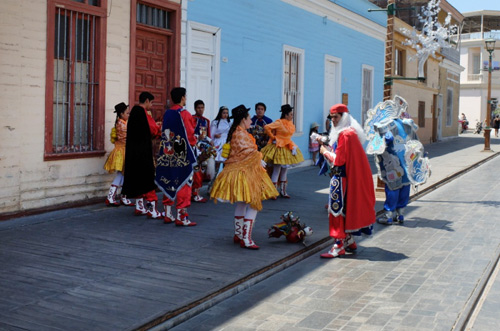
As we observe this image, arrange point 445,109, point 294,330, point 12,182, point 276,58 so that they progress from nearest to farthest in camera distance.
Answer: point 294,330 → point 12,182 → point 276,58 → point 445,109

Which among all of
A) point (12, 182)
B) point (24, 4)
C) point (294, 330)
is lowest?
point (294, 330)

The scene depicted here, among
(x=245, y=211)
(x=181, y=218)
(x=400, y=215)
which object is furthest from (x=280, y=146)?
(x=245, y=211)

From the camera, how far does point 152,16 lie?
1171cm

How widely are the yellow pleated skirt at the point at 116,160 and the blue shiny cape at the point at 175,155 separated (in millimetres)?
1455

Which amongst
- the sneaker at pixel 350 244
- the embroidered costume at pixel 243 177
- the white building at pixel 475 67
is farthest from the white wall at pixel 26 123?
the white building at pixel 475 67

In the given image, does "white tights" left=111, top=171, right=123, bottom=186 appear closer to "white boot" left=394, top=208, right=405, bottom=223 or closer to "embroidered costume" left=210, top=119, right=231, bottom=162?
"embroidered costume" left=210, top=119, right=231, bottom=162

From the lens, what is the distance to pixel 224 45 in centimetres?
1390

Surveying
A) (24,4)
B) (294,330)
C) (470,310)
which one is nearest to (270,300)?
(294,330)

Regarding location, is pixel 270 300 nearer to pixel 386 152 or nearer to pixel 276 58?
pixel 386 152

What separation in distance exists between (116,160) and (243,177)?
3.31 metres

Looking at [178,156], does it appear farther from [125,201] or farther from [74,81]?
[74,81]

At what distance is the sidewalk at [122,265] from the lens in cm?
503

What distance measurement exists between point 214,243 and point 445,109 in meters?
33.1

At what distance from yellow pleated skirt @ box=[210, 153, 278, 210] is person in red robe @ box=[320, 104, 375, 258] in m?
0.76
